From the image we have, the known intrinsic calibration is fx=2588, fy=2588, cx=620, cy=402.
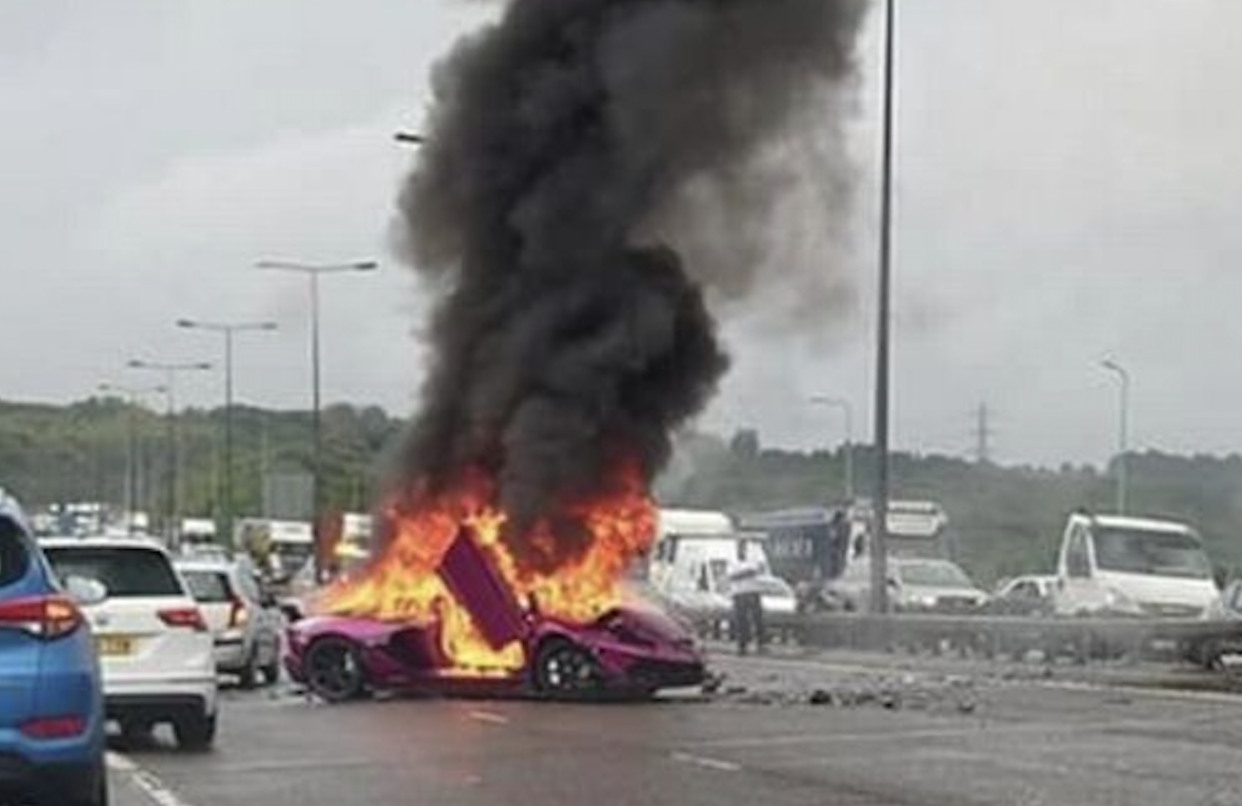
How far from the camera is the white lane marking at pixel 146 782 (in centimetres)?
1582

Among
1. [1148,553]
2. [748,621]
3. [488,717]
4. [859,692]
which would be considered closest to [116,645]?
[488,717]

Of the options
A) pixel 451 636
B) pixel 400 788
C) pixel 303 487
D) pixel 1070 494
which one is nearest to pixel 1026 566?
pixel 1070 494

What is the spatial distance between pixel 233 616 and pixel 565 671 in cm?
553

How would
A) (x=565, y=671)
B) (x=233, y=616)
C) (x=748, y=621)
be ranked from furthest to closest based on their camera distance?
(x=748, y=621), (x=233, y=616), (x=565, y=671)

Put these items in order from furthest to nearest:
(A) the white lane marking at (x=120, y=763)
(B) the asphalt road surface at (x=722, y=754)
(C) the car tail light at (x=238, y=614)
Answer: (C) the car tail light at (x=238, y=614), (A) the white lane marking at (x=120, y=763), (B) the asphalt road surface at (x=722, y=754)

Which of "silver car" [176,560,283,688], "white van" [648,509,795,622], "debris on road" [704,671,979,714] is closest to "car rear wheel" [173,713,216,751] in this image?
"debris on road" [704,671,979,714]

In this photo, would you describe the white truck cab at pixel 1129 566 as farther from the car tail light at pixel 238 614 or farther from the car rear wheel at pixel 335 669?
the car rear wheel at pixel 335 669

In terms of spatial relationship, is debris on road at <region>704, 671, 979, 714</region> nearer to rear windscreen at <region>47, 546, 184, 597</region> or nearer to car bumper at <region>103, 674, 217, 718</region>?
car bumper at <region>103, 674, 217, 718</region>

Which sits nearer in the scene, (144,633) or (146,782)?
(146,782)

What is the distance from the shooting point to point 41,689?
11.3 m

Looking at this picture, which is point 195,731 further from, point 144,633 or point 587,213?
point 587,213

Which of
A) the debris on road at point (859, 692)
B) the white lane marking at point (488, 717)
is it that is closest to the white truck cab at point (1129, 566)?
the debris on road at point (859, 692)

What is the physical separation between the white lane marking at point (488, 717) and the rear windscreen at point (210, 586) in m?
5.61

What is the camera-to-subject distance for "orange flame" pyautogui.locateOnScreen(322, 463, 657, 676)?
26.9 meters
